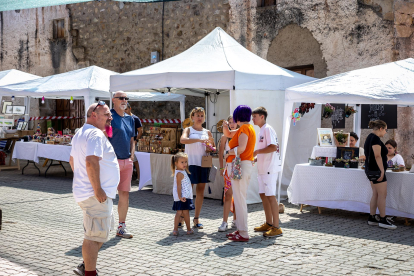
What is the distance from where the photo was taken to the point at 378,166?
259 inches

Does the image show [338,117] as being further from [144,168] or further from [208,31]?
[208,31]

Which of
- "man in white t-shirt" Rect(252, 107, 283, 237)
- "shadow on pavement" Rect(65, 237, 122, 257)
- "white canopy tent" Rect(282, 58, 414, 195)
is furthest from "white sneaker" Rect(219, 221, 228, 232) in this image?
"white canopy tent" Rect(282, 58, 414, 195)

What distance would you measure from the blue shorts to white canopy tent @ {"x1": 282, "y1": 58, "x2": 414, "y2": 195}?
180 cm

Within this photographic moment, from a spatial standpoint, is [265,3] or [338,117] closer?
[338,117]

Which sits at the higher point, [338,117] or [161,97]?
[161,97]

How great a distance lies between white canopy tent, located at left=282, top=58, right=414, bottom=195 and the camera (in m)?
6.79

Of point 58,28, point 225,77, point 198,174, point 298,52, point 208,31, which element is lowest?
point 198,174

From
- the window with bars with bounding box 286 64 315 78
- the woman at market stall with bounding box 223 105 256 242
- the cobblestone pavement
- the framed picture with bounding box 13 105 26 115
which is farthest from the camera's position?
the framed picture with bounding box 13 105 26 115

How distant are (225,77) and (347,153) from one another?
7.38 ft

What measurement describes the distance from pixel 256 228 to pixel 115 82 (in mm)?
4321

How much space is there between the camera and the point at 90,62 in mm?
16734

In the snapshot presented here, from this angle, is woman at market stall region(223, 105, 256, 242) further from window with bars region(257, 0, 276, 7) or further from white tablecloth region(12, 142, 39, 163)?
window with bars region(257, 0, 276, 7)

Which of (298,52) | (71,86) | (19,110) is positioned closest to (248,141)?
(71,86)

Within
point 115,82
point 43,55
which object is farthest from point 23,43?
point 115,82
